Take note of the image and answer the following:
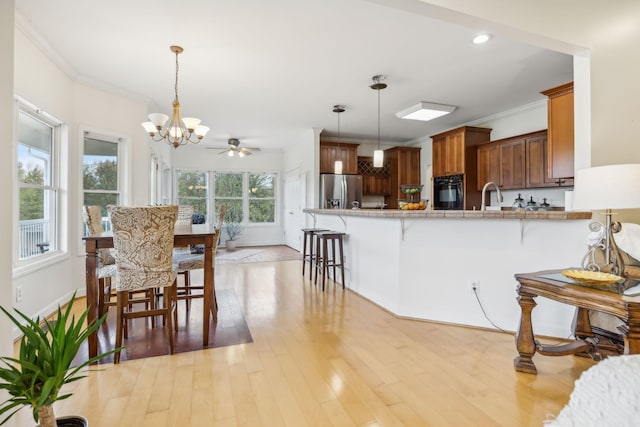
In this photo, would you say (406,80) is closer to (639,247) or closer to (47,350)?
(639,247)

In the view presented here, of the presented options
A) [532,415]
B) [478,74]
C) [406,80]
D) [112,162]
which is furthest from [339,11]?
[112,162]

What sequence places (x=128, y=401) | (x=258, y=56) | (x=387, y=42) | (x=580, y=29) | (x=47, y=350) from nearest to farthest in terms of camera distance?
(x=47, y=350) → (x=128, y=401) → (x=580, y=29) → (x=387, y=42) → (x=258, y=56)

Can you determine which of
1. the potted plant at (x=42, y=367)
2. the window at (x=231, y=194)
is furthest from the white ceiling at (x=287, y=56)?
the window at (x=231, y=194)

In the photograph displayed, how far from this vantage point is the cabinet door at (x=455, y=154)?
18.1ft

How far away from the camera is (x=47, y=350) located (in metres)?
1.13

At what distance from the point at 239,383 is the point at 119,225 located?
1.35m

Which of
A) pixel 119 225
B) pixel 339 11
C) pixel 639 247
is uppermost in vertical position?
pixel 339 11

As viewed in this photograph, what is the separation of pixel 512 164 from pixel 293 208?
4.80 metres

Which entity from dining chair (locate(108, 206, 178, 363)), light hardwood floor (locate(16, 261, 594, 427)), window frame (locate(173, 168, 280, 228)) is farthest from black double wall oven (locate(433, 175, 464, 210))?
dining chair (locate(108, 206, 178, 363))

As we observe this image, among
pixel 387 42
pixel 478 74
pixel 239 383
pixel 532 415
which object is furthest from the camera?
pixel 478 74

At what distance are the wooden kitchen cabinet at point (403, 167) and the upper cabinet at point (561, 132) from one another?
11.3 ft

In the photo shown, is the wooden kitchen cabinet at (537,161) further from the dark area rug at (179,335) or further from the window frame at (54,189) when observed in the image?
the window frame at (54,189)

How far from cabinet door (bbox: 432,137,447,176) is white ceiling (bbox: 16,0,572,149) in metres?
0.79

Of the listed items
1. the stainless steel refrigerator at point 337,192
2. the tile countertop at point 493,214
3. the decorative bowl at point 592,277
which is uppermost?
the stainless steel refrigerator at point 337,192
